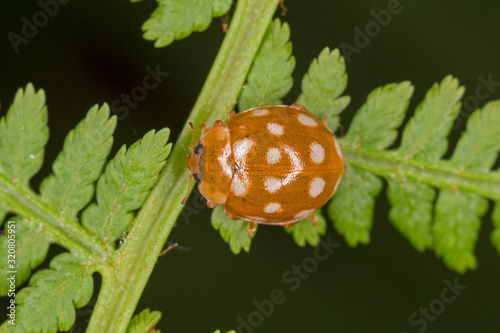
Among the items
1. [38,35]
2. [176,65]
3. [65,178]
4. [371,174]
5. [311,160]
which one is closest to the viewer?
[65,178]

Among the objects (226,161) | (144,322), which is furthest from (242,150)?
(144,322)

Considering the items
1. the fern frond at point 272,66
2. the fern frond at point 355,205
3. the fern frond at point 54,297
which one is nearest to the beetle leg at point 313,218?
the fern frond at point 355,205

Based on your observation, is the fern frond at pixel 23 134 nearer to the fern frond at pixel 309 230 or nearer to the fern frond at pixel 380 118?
the fern frond at pixel 309 230

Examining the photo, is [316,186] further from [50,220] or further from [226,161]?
[50,220]

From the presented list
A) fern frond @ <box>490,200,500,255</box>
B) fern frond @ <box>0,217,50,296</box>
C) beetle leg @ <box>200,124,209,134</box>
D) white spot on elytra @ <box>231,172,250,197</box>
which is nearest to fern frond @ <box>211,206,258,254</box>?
white spot on elytra @ <box>231,172,250,197</box>

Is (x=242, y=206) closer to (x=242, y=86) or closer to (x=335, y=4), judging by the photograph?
(x=242, y=86)

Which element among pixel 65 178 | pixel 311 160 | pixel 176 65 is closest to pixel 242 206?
pixel 311 160

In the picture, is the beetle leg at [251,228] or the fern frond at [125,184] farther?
the beetle leg at [251,228]
